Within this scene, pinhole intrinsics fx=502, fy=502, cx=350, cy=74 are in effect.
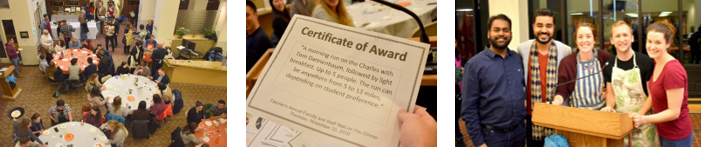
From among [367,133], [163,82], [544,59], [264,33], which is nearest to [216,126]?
[163,82]

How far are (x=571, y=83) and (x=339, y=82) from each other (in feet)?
3.63

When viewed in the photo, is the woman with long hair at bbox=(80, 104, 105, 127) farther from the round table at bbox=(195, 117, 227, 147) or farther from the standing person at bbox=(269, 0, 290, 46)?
the standing person at bbox=(269, 0, 290, 46)

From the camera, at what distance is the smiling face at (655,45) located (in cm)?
227

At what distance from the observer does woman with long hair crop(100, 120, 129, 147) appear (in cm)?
253

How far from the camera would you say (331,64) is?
2.52 metres

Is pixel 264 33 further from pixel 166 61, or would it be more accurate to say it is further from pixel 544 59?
pixel 544 59

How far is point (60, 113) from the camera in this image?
2535mm

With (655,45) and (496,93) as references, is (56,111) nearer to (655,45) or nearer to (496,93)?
(496,93)

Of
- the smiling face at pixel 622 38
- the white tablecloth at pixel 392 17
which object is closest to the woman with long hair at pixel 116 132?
the white tablecloth at pixel 392 17

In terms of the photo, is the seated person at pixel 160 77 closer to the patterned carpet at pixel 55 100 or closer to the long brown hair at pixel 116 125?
the patterned carpet at pixel 55 100

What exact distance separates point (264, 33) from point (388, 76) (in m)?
0.67

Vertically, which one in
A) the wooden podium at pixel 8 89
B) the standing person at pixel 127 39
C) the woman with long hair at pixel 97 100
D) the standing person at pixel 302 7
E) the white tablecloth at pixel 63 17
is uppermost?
the white tablecloth at pixel 63 17

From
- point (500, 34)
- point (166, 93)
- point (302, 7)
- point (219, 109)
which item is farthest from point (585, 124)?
point (166, 93)

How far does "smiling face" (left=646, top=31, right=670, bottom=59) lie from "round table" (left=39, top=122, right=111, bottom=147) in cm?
264
